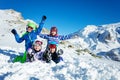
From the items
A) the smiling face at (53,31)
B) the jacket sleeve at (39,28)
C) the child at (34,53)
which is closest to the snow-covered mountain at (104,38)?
the smiling face at (53,31)

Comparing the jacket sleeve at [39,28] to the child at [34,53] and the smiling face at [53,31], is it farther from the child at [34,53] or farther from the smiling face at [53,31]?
the child at [34,53]

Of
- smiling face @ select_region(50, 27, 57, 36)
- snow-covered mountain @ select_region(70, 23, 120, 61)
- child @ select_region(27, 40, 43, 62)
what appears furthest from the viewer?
snow-covered mountain @ select_region(70, 23, 120, 61)

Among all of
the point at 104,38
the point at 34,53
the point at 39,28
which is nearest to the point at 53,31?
the point at 39,28

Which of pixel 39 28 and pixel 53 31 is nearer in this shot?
pixel 39 28

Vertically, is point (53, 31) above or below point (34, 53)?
above

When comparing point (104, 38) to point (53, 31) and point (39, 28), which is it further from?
point (39, 28)

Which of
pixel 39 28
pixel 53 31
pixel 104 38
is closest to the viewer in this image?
pixel 39 28

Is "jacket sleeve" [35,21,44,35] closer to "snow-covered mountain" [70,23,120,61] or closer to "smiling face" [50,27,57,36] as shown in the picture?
"smiling face" [50,27,57,36]

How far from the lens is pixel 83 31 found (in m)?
73.5

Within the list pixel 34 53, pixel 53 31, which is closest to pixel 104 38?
pixel 53 31

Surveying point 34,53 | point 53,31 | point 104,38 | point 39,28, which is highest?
point 104,38

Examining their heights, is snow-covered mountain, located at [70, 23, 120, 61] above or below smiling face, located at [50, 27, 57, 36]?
above

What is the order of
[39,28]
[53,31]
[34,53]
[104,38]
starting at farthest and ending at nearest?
[104,38]
[53,31]
[39,28]
[34,53]

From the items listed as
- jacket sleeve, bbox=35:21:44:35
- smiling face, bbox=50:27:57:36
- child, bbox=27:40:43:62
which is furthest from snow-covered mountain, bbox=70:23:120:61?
child, bbox=27:40:43:62
